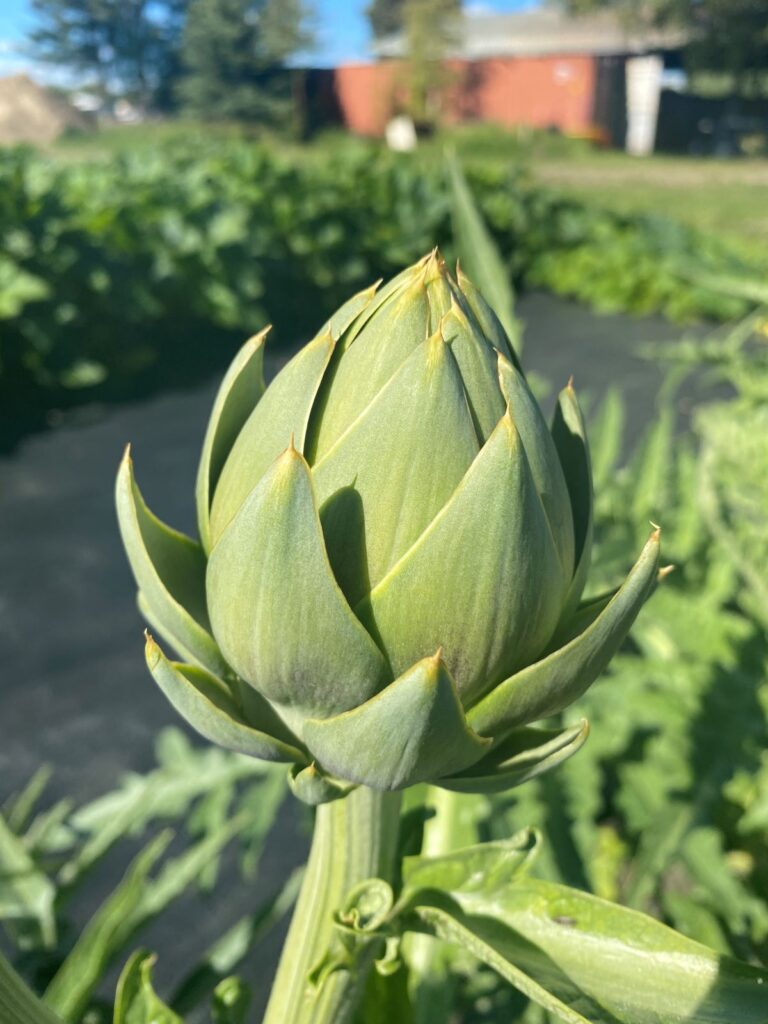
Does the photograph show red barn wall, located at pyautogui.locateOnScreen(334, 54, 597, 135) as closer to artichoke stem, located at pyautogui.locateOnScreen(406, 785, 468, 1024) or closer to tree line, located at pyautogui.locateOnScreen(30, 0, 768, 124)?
tree line, located at pyautogui.locateOnScreen(30, 0, 768, 124)

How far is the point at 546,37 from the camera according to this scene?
13.6 m

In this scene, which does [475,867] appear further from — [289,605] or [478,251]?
[478,251]

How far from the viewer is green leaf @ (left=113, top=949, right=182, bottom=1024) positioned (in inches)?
11.8

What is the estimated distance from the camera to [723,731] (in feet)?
2.15

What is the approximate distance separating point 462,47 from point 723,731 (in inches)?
552

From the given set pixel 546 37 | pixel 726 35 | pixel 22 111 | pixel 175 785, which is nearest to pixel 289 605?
pixel 175 785

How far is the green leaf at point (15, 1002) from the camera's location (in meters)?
0.24

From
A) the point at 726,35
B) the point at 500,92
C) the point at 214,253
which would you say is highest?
the point at 726,35

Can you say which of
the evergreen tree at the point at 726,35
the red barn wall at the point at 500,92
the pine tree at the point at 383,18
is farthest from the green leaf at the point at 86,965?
the pine tree at the point at 383,18

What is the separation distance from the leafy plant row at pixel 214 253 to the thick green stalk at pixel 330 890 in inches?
62.2

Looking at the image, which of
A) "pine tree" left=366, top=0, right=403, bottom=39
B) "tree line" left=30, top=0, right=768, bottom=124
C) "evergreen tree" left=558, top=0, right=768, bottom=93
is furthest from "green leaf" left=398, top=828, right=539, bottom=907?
"pine tree" left=366, top=0, right=403, bottom=39

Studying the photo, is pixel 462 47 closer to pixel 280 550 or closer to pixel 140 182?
pixel 140 182

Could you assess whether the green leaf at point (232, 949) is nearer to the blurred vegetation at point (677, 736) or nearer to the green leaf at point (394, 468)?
the blurred vegetation at point (677, 736)

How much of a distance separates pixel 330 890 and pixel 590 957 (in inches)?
3.0
